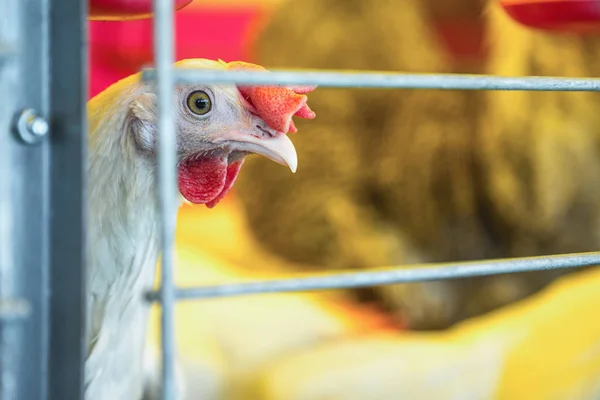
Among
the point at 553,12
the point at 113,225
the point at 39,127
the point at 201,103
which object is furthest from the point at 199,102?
the point at 553,12

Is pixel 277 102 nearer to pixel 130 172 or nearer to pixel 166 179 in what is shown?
pixel 130 172

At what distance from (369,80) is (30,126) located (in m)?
0.19

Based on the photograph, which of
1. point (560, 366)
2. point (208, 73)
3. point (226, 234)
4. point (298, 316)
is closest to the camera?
point (208, 73)

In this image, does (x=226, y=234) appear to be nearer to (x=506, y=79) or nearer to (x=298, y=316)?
(x=298, y=316)

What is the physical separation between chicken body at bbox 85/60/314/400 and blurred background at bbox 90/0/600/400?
800 millimetres

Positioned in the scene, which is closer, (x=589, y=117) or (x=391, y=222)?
(x=589, y=117)

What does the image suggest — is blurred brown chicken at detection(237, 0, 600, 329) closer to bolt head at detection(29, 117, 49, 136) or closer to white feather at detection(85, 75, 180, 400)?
white feather at detection(85, 75, 180, 400)

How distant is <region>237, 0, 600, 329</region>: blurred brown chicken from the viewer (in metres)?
1.81

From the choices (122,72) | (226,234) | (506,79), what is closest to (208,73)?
(506,79)

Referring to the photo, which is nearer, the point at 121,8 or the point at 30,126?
the point at 30,126

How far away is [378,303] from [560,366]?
85cm

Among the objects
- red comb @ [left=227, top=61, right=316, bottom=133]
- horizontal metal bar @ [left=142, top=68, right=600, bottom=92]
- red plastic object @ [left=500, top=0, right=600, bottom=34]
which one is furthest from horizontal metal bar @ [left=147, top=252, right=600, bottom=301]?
red plastic object @ [left=500, top=0, right=600, bottom=34]

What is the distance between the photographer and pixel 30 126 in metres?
0.40

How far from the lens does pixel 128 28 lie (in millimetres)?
2104
